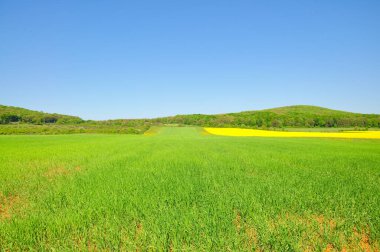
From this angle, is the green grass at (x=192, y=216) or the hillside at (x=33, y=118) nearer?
the green grass at (x=192, y=216)

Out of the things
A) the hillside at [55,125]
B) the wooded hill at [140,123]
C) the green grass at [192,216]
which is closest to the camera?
the green grass at [192,216]

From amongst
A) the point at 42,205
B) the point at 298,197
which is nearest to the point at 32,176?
the point at 42,205

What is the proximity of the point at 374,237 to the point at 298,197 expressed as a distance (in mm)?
2266

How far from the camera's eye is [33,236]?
15.9 feet

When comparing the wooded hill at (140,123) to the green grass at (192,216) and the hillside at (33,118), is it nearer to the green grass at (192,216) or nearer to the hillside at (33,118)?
the hillside at (33,118)

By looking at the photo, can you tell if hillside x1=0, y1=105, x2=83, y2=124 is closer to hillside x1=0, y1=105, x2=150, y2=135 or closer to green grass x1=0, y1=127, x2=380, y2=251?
hillside x1=0, y1=105, x2=150, y2=135

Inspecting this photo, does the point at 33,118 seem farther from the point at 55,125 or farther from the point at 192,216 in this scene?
the point at 192,216

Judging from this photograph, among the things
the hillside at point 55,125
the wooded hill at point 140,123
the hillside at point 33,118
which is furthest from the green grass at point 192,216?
the hillside at point 33,118

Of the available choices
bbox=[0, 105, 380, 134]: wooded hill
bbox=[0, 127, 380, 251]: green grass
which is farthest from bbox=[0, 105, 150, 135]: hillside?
bbox=[0, 127, 380, 251]: green grass

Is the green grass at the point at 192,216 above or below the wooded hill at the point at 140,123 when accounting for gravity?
below

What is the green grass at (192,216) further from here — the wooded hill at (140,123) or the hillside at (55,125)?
the wooded hill at (140,123)

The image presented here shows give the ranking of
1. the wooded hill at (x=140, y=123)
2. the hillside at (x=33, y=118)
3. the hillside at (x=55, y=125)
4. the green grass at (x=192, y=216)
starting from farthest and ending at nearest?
the hillside at (x=33, y=118)
the wooded hill at (x=140, y=123)
the hillside at (x=55, y=125)
the green grass at (x=192, y=216)

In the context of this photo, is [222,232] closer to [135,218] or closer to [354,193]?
[135,218]

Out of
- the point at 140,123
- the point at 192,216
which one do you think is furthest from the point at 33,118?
the point at 192,216
